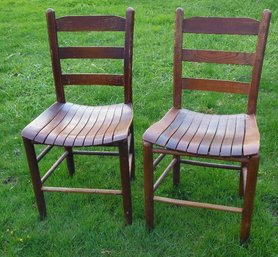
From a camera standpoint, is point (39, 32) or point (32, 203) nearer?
point (32, 203)

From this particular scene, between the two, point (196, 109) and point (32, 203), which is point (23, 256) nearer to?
point (32, 203)

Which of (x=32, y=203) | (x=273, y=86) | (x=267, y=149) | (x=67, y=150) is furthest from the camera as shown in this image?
(x=273, y=86)

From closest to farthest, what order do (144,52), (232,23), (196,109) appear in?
(232,23)
(196,109)
(144,52)

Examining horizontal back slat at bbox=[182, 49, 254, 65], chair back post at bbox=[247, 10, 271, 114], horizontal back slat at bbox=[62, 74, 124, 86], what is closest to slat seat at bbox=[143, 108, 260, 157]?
chair back post at bbox=[247, 10, 271, 114]

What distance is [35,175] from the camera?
9.04 ft

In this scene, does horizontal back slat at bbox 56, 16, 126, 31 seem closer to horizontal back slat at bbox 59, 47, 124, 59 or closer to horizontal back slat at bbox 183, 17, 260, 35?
horizontal back slat at bbox 59, 47, 124, 59

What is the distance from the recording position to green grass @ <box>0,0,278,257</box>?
8.79 feet

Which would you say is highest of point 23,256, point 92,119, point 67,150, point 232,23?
point 232,23

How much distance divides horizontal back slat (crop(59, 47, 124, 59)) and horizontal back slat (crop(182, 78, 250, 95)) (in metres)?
0.48

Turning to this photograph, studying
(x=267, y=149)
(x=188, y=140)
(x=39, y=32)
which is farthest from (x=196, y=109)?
(x=39, y=32)

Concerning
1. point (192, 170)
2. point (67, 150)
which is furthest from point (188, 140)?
point (67, 150)

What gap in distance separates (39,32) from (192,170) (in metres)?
3.79

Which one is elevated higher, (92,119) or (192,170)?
(92,119)

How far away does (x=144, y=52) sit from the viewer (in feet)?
17.8
